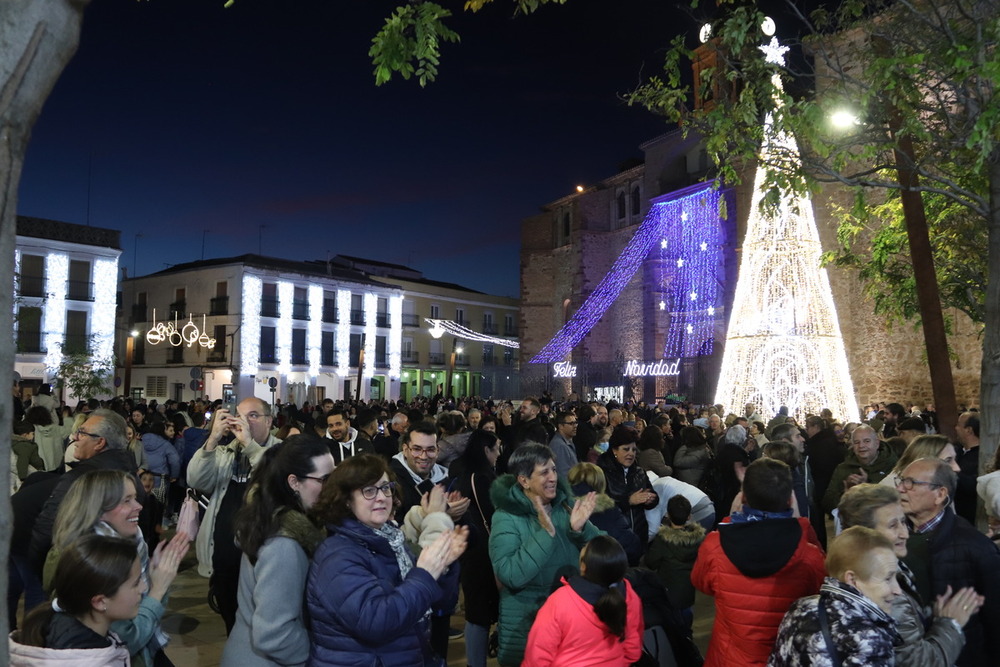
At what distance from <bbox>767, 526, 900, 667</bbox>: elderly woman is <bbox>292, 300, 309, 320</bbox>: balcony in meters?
38.8

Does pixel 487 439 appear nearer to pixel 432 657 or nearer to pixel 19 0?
pixel 432 657

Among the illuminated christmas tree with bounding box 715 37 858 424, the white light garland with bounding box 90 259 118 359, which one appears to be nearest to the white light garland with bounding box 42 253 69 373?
the white light garland with bounding box 90 259 118 359

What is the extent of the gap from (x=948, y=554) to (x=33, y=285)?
115 ft

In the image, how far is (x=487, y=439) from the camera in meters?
4.73

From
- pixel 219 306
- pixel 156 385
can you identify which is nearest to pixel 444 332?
pixel 219 306

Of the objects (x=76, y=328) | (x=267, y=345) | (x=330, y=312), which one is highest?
(x=330, y=312)

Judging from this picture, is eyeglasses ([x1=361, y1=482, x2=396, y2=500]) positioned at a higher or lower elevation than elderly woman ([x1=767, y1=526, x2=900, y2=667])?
higher

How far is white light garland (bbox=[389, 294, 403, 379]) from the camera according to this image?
145 feet

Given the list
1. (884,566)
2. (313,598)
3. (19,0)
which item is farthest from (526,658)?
(19,0)

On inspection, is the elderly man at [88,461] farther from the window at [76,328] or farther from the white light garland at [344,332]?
the white light garland at [344,332]

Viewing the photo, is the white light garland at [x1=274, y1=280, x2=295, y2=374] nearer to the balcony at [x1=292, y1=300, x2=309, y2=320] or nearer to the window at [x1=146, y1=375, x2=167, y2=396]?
the balcony at [x1=292, y1=300, x2=309, y2=320]

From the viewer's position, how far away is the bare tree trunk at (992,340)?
579 cm

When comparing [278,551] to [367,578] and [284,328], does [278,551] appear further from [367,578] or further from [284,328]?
[284,328]

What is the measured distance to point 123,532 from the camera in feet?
9.50
